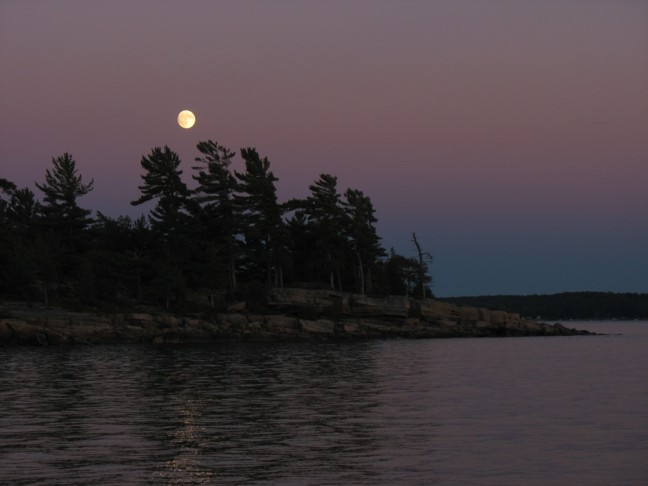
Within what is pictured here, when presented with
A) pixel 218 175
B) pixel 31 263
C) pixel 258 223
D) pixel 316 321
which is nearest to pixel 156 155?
pixel 218 175

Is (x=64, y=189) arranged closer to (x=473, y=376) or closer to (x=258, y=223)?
(x=258, y=223)

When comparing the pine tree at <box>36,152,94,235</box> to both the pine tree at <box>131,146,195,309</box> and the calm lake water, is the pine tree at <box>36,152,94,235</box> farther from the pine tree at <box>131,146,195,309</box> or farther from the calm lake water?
the calm lake water

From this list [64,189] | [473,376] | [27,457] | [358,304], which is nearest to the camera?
[27,457]

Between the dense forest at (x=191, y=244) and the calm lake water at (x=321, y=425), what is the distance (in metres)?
45.2

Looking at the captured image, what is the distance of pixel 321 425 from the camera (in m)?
25.1

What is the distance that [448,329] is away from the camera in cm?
10556

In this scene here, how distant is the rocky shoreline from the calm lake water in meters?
27.6

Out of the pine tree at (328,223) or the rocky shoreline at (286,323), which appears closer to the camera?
the rocky shoreline at (286,323)

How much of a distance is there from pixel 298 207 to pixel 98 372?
69.2m

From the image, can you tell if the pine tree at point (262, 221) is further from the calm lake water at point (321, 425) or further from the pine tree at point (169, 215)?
the calm lake water at point (321, 425)

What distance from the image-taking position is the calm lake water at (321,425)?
18078 mm

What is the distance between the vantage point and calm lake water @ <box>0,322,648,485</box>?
18078 millimetres

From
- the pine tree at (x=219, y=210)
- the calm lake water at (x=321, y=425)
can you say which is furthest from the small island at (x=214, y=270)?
the calm lake water at (x=321, y=425)

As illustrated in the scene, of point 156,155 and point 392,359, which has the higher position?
point 156,155
